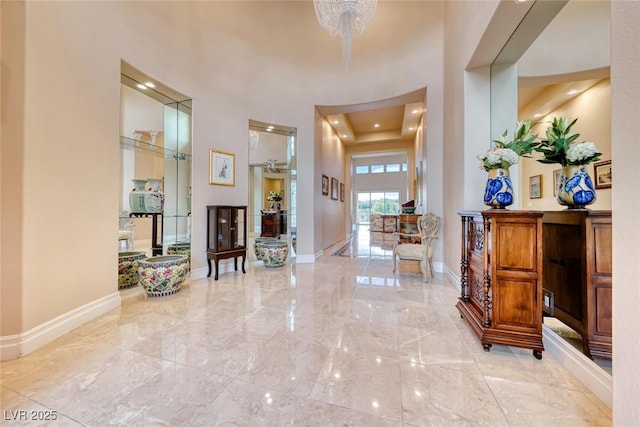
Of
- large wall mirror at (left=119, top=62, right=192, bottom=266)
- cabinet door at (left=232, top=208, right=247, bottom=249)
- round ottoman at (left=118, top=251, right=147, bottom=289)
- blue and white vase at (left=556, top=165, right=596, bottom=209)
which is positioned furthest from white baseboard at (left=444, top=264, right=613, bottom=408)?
round ottoman at (left=118, top=251, right=147, bottom=289)

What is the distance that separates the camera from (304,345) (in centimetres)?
181

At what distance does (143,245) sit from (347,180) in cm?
680

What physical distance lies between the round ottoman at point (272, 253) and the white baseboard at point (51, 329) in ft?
6.90

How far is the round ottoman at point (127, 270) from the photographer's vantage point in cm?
308

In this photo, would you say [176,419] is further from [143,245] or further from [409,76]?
[409,76]

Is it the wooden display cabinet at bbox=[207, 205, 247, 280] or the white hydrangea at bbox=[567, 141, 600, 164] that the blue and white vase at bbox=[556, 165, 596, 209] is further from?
the wooden display cabinet at bbox=[207, 205, 247, 280]

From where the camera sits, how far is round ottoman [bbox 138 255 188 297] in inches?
108

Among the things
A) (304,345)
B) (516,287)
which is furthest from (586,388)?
(304,345)

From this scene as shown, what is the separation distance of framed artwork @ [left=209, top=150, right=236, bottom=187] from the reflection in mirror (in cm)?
68

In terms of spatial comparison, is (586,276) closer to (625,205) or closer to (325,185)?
(625,205)

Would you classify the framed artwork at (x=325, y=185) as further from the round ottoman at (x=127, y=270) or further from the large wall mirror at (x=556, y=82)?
the round ottoman at (x=127, y=270)

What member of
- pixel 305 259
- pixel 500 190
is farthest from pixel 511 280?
pixel 305 259

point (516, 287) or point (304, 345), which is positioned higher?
point (516, 287)

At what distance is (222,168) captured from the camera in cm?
391
